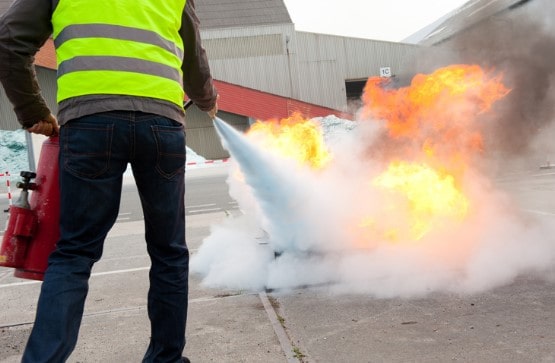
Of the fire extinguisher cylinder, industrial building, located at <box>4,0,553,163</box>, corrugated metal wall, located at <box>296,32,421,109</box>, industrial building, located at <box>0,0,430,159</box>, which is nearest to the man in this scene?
the fire extinguisher cylinder

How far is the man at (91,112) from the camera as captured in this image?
1.93 m

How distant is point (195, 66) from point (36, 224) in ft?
3.66

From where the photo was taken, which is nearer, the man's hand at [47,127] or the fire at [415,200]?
the man's hand at [47,127]

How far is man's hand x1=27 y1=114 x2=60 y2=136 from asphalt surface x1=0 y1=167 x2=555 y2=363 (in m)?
1.27

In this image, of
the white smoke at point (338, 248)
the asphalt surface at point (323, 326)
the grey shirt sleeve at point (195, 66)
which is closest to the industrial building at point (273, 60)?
the white smoke at point (338, 248)

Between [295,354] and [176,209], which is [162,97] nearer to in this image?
[176,209]

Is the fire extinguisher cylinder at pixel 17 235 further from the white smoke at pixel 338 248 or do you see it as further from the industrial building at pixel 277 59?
the industrial building at pixel 277 59

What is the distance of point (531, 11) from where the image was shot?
5.30m

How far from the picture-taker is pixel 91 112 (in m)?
1.93

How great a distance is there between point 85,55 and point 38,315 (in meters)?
1.04

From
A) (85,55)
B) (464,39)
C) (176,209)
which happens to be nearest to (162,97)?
(85,55)

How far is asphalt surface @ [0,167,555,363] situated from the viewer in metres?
2.50

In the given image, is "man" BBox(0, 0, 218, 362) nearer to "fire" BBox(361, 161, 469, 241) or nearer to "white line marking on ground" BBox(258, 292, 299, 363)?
"white line marking on ground" BBox(258, 292, 299, 363)

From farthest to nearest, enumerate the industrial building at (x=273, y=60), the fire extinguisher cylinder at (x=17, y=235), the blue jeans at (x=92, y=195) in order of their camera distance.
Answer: the industrial building at (x=273, y=60) → the fire extinguisher cylinder at (x=17, y=235) → the blue jeans at (x=92, y=195)
